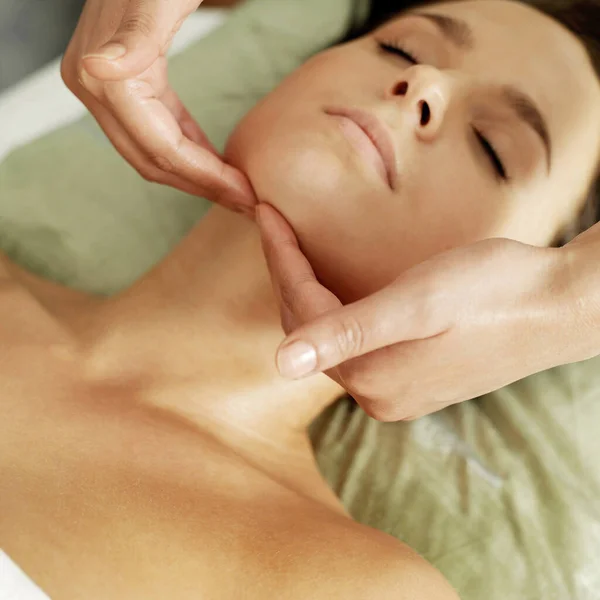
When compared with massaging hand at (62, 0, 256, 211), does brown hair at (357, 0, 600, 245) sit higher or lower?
lower

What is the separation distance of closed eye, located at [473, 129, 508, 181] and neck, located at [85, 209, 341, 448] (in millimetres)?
335


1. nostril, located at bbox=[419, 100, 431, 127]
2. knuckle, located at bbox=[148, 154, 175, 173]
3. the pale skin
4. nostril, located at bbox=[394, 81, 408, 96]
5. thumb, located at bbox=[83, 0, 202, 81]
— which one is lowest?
the pale skin

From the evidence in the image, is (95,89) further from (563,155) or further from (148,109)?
(563,155)

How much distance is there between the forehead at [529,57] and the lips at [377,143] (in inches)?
5.6

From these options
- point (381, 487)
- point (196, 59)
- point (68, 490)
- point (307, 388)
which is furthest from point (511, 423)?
point (196, 59)

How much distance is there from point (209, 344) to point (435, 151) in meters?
0.40

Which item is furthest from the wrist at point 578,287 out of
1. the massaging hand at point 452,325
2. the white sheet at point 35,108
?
the white sheet at point 35,108

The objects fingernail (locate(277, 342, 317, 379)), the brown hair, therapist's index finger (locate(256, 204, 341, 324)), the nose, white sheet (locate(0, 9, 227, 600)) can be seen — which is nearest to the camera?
fingernail (locate(277, 342, 317, 379))

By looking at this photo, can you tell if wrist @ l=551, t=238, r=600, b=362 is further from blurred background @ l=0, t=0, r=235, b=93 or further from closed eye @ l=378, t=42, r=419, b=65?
blurred background @ l=0, t=0, r=235, b=93

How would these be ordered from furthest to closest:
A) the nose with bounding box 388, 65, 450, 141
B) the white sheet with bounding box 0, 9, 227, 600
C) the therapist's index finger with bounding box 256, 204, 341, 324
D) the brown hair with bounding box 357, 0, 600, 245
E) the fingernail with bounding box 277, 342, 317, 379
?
the white sheet with bounding box 0, 9, 227, 600 < the brown hair with bounding box 357, 0, 600, 245 < the nose with bounding box 388, 65, 450, 141 < the therapist's index finger with bounding box 256, 204, 341, 324 < the fingernail with bounding box 277, 342, 317, 379

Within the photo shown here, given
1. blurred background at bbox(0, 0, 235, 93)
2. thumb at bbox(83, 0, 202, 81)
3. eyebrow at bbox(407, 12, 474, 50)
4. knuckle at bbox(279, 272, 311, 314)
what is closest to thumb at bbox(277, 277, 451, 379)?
knuckle at bbox(279, 272, 311, 314)

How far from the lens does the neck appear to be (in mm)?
921

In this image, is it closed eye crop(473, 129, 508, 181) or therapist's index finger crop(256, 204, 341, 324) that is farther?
closed eye crop(473, 129, 508, 181)

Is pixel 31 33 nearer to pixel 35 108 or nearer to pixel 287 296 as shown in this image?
pixel 35 108
